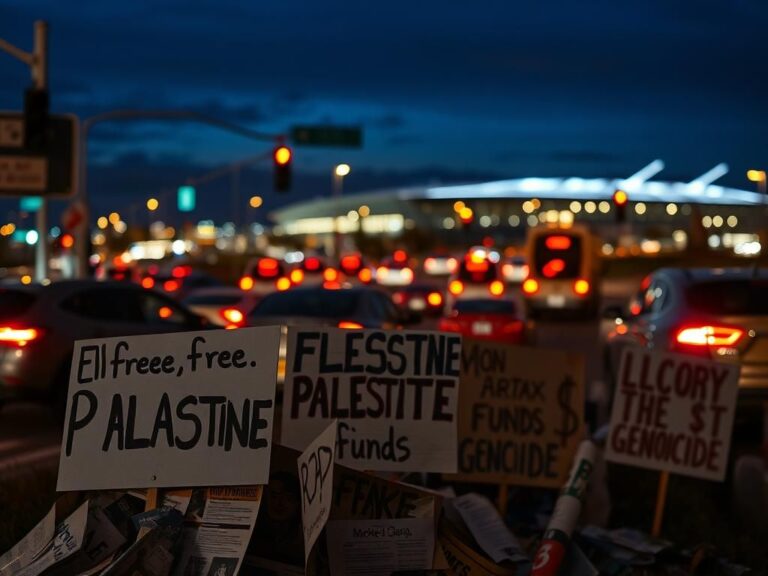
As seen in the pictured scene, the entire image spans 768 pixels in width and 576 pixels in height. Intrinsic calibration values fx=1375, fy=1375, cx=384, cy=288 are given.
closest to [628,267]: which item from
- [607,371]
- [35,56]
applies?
[35,56]

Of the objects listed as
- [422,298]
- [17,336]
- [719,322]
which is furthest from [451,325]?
[422,298]

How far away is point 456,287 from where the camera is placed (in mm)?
34938

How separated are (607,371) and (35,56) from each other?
522 inches

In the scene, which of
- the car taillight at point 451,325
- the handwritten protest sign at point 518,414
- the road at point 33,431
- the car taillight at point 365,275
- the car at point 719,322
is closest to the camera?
the handwritten protest sign at point 518,414

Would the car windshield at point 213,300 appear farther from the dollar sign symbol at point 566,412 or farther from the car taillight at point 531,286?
the dollar sign symbol at point 566,412

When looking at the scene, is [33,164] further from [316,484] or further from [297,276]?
[316,484]

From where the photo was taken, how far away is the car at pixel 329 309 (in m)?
15.6

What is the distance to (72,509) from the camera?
640 cm

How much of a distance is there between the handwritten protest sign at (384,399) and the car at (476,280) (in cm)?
2660

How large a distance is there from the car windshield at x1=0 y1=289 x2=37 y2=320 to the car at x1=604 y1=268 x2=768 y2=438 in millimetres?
6126

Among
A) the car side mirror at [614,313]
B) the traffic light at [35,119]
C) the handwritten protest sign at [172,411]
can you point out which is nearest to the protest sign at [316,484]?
the handwritten protest sign at [172,411]

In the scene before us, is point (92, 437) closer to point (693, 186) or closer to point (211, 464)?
point (211, 464)

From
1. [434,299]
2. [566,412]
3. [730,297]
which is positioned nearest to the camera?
[566,412]

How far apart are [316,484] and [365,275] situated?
3946 cm
